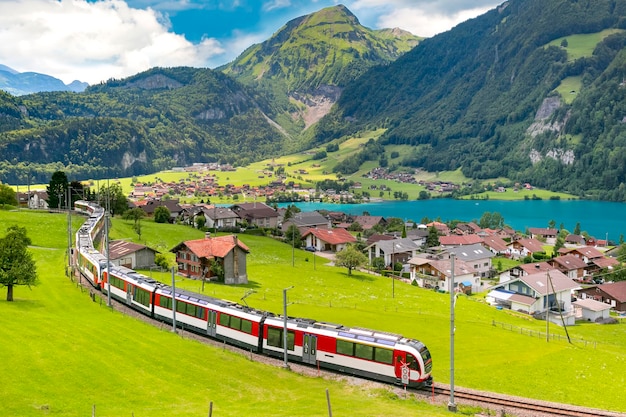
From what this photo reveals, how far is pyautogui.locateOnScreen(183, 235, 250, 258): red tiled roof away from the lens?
63594 millimetres

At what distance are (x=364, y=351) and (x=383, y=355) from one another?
123 centimetres

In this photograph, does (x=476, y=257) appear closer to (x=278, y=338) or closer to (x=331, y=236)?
(x=331, y=236)

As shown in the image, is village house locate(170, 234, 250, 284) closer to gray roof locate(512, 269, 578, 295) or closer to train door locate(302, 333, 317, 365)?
train door locate(302, 333, 317, 365)

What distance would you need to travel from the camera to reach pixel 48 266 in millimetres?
59344

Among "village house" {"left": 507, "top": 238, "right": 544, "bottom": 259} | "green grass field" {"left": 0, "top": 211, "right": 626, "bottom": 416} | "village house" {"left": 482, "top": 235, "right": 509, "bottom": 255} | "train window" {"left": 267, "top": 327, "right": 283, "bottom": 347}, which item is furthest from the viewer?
"village house" {"left": 482, "top": 235, "right": 509, "bottom": 255}

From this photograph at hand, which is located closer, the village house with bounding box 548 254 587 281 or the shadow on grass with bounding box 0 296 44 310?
the shadow on grass with bounding box 0 296 44 310

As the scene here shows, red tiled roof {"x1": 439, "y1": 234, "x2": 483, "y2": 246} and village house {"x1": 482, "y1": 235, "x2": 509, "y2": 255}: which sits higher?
red tiled roof {"x1": 439, "y1": 234, "x2": 483, "y2": 246}

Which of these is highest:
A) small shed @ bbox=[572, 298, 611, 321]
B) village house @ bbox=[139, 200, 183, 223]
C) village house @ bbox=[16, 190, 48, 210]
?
village house @ bbox=[16, 190, 48, 210]

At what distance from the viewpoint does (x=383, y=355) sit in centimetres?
3047

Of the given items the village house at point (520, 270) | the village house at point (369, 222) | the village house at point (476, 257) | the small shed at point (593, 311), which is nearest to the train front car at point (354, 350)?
the small shed at point (593, 311)

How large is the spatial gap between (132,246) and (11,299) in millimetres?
26607

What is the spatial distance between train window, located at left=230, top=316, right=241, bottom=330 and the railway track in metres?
13.9

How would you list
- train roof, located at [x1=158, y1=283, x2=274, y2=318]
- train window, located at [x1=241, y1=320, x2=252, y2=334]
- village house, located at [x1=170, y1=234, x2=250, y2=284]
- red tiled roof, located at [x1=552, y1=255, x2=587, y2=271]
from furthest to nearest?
1. red tiled roof, located at [x1=552, y1=255, x2=587, y2=271]
2. village house, located at [x1=170, y1=234, x2=250, y2=284]
3. train roof, located at [x1=158, y1=283, x2=274, y2=318]
4. train window, located at [x1=241, y1=320, x2=252, y2=334]

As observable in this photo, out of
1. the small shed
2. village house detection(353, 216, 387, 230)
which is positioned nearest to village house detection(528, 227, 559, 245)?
village house detection(353, 216, 387, 230)
